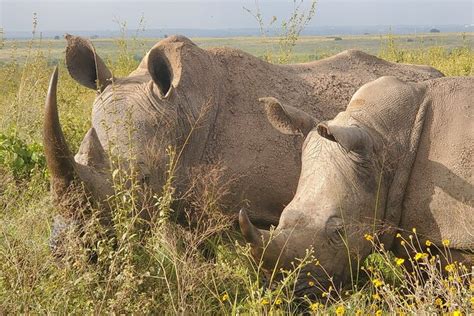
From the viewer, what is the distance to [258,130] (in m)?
6.57

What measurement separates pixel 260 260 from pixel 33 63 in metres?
6.04

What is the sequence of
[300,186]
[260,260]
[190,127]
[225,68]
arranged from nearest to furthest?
[260,260]
[300,186]
[190,127]
[225,68]

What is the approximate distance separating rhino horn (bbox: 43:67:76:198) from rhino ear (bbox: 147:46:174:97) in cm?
122

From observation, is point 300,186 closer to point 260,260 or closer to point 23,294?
point 260,260

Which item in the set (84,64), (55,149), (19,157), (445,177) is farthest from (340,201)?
(19,157)

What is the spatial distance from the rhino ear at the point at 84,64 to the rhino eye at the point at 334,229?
231 centimetres

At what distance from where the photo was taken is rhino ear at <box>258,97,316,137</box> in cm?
601

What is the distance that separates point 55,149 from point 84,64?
1678 millimetres

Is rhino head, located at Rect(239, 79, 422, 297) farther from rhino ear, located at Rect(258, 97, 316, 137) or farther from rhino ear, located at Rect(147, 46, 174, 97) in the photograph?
rhino ear, located at Rect(147, 46, 174, 97)

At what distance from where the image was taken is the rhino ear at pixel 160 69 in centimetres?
641

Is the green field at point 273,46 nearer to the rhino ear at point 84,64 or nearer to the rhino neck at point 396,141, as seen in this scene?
the rhino ear at point 84,64

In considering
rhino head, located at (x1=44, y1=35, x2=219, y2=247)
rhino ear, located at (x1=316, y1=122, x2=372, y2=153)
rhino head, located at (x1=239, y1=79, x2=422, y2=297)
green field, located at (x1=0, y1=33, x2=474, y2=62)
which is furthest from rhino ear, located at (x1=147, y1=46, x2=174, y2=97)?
rhino ear, located at (x1=316, y1=122, x2=372, y2=153)

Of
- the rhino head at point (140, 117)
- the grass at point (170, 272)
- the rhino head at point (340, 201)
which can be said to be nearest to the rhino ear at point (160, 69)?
the rhino head at point (140, 117)

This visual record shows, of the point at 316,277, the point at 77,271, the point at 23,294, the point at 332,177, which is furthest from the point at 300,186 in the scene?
the point at 23,294
